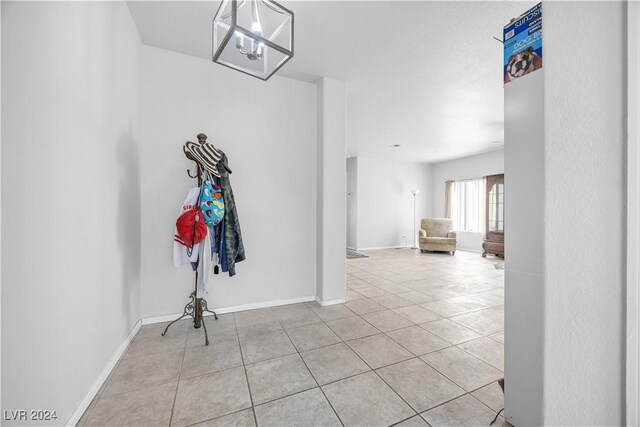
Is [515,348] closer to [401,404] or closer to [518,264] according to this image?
[518,264]

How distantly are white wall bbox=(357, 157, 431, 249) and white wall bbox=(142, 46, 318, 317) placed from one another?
4539 millimetres

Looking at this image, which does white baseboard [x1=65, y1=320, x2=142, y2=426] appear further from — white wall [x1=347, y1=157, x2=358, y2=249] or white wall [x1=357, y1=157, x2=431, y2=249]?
white wall [x1=357, y1=157, x2=431, y2=249]

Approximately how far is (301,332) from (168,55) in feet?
10.1

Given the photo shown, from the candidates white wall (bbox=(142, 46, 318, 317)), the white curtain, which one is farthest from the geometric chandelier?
the white curtain

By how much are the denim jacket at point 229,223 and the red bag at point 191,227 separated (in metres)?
0.24

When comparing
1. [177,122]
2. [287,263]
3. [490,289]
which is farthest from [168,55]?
[490,289]

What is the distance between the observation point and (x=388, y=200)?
784 cm

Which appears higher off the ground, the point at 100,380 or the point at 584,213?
the point at 584,213

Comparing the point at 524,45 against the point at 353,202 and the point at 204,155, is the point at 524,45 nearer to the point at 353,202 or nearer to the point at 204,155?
the point at 204,155

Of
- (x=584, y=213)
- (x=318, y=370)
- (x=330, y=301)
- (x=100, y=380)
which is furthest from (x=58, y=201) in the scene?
(x=330, y=301)

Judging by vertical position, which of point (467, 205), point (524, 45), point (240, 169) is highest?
point (524, 45)

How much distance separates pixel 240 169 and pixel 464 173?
7.22 metres

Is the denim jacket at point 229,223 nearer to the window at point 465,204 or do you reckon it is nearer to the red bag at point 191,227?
the red bag at point 191,227

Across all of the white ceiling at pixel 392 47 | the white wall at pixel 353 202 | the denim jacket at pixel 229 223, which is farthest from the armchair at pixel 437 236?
the denim jacket at pixel 229 223
